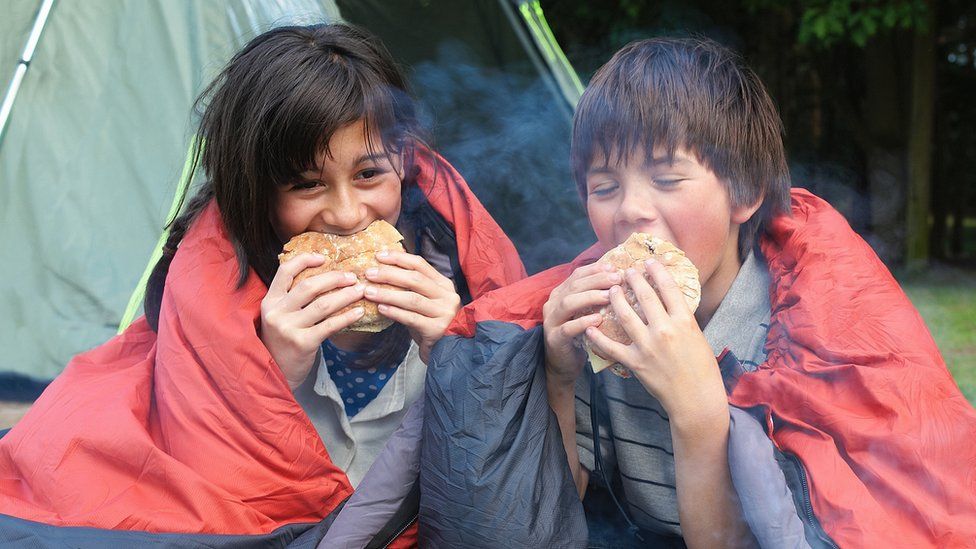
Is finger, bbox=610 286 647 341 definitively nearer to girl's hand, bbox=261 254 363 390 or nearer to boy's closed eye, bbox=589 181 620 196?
boy's closed eye, bbox=589 181 620 196

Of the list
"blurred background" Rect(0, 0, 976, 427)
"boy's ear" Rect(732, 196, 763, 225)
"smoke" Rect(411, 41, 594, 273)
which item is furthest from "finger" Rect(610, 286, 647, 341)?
"smoke" Rect(411, 41, 594, 273)

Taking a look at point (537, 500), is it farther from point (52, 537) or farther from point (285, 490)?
point (52, 537)

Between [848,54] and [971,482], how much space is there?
6.06 m

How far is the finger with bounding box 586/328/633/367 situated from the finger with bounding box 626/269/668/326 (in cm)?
5

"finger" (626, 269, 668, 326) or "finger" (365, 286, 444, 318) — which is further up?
"finger" (626, 269, 668, 326)

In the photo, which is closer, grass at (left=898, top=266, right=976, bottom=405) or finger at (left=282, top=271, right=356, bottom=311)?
finger at (left=282, top=271, right=356, bottom=311)

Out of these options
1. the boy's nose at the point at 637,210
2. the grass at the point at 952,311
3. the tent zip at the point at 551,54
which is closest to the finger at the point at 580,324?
the boy's nose at the point at 637,210

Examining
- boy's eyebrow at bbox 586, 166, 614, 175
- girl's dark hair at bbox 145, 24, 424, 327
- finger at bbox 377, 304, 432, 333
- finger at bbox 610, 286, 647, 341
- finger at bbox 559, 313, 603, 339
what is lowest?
finger at bbox 377, 304, 432, 333

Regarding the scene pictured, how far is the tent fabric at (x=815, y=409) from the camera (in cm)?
103

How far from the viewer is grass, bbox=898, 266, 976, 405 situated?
314 cm

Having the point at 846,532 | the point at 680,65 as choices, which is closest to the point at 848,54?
the point at 680,65

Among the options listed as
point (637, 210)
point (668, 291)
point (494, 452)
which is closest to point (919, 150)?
point (637, 210)

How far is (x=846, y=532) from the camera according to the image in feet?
3.27

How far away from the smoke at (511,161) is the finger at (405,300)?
1070mm
